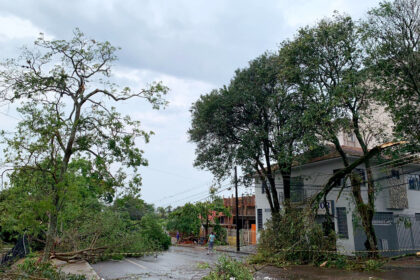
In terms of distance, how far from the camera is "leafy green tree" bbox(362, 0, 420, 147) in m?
13.6

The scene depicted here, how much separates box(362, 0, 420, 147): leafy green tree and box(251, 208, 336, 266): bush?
5.92 metres

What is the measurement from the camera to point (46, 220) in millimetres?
10375

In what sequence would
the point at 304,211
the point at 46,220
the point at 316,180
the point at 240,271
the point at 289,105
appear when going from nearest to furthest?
the point at 240,271, the point at 46,220, the point at 304,211, the point at 289,105, the point at 316,180

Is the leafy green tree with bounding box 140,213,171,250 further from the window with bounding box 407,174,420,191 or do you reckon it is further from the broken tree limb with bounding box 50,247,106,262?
the window with bounding box 407,174,420,191

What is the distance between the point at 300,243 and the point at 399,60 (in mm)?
9636

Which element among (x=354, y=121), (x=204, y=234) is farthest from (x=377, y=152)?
(x=204, y=234)

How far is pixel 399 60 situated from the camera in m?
13.9

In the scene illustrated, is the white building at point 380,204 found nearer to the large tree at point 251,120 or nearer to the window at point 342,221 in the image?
the window at point 342,221

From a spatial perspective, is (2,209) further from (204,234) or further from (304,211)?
(204,234)

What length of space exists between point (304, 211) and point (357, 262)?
10.6 feet

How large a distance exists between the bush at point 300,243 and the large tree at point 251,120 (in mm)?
3181

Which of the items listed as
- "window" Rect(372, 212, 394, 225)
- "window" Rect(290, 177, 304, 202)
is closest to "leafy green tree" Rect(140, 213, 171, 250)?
"window" Rect(290, 177, 304, 202)

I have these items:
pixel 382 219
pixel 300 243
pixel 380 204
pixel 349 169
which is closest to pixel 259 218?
pixel 380 204

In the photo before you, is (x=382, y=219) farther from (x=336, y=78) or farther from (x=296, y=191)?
(x=336, y=78)
